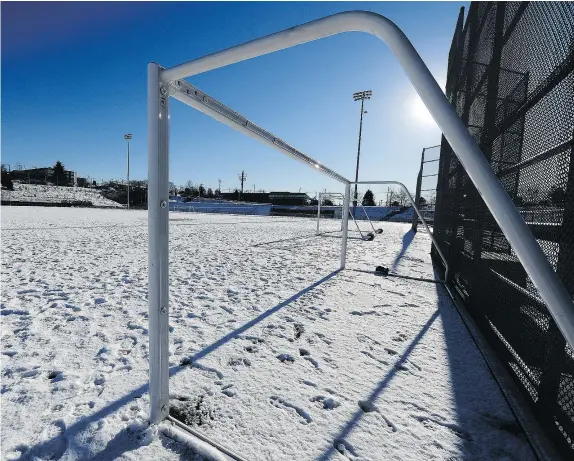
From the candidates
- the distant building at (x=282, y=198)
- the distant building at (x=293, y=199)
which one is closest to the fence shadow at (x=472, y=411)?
the distant building at (x=282, y=198)

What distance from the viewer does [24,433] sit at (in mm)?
1125

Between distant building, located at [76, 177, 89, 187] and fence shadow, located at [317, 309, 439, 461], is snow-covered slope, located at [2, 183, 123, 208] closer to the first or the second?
distant building, located at [76, 177, 89, 187]

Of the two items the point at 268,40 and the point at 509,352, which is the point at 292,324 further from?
the point at 268,40

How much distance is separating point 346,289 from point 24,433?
8.95 feet

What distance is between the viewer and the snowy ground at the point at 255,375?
3.74 ft

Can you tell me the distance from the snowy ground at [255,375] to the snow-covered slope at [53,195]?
41.4 meters

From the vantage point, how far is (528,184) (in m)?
1.76

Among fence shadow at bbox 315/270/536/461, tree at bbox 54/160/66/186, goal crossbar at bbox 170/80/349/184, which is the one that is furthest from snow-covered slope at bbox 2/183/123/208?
fence shadow at bbox 315/270/536/461

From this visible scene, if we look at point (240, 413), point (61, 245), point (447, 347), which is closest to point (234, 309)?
point (240, 413)

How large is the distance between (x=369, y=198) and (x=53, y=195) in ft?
151

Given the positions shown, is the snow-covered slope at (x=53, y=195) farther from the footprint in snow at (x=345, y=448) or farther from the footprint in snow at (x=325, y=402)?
the footprint in snow at (x=345, y=448)

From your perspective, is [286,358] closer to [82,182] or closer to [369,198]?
[369,198]

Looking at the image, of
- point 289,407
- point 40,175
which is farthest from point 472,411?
point 40,175

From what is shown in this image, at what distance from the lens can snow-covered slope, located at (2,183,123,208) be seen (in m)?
35.9
